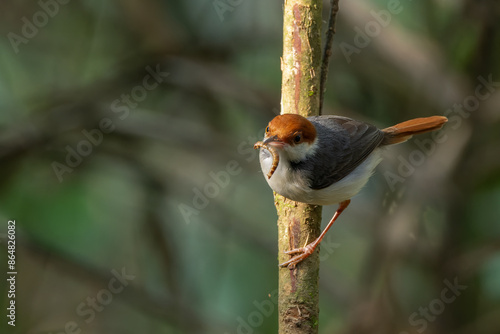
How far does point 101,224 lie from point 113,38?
2.37 metres

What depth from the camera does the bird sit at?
3.51 metres

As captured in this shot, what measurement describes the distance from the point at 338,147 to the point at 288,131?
687 mm

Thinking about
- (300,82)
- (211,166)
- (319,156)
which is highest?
(300,82)

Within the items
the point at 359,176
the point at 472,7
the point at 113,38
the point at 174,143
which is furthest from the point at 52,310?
the point at 472,7

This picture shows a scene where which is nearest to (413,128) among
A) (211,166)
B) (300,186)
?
(300,186)

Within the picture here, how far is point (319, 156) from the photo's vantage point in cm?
386

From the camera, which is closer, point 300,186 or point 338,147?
point 300,186

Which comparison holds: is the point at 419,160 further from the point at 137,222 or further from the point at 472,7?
the point at 137,222

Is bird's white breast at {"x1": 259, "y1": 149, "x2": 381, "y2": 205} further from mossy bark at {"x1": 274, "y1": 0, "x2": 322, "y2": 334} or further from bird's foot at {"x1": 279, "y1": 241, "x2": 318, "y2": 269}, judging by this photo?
bird's foot at {"x1": 279, "y1": 241, "x2": 318, "y2": 269}

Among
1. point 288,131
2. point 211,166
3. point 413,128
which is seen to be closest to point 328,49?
point 288,131

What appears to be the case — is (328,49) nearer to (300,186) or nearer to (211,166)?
(300,186)

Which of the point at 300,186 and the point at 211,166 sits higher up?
the point at 211,166

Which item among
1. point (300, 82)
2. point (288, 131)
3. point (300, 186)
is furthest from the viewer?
point (300, 82)

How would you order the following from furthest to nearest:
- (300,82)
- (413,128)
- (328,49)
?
(413,128) → (328,49) → (300,82)
